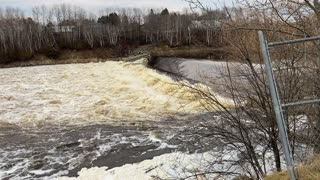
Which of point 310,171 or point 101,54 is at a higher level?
point 310,171

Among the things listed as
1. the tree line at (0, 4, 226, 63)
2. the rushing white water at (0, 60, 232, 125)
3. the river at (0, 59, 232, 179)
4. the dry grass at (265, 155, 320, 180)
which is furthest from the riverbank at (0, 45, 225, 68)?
the dry grass at (265, 155, 320, 180)

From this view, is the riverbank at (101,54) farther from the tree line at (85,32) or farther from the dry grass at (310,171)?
the dry grass at (310,171)

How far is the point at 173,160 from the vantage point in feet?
31.5

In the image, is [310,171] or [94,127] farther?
[94,127]

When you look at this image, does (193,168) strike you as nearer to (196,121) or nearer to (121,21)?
(196,121)

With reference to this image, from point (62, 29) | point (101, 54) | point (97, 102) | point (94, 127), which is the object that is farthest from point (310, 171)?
point (62, 29)

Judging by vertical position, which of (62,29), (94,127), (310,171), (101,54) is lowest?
(101,54)

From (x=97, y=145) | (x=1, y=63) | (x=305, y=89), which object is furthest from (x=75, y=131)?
(x=1, y=63)

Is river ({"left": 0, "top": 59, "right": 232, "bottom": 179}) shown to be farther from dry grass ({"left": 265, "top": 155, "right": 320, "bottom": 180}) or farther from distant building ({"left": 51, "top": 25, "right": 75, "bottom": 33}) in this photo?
distant building ({"left": 51, "top": 25, "right": 75, "bottom": 33})

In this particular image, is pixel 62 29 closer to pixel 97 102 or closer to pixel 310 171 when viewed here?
pixel 97 102

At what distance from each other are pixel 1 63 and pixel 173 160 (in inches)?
2188

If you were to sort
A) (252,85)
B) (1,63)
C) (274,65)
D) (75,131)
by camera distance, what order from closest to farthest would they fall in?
(274,65), (252,85), (75,131), (1,63)

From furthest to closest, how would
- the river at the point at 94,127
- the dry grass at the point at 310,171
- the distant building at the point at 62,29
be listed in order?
the distant building at the point at 62,29 → the river at the point at 94,127 → the dry grass at the point at 310,171

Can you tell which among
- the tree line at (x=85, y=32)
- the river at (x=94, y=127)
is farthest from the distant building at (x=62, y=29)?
the river at (x=94, y=127)
